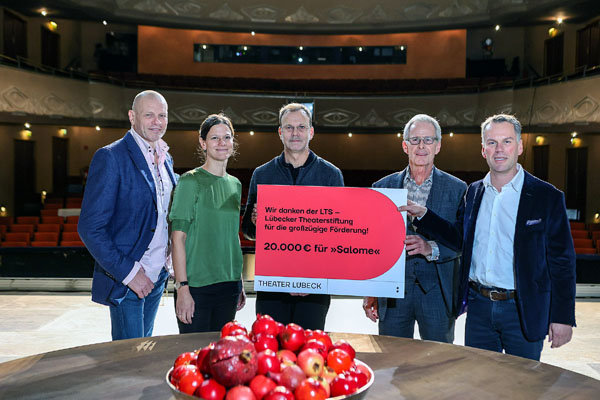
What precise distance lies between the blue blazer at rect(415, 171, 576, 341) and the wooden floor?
1.96 meters

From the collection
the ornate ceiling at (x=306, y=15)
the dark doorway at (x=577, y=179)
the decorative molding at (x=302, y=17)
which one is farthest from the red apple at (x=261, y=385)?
the decorative molding at (x=302, y=17)

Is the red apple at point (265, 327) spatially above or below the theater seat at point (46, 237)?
above

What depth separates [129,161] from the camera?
2439mm

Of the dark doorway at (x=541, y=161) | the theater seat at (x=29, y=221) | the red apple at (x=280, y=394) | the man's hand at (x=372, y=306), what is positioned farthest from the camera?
the dark doorway at (x=541, y=161)

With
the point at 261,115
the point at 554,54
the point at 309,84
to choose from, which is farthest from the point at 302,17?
the point at 554,54

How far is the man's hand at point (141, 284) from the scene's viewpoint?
7.68 ft

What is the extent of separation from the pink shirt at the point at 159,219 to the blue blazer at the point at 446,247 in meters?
1.08

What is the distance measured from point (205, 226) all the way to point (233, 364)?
1301mm

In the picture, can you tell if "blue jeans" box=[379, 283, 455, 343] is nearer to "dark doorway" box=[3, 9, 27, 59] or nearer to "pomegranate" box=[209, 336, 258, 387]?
"pomegranate" box=[209, 336, 258, 387]

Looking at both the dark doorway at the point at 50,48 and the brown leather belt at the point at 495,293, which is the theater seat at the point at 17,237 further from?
the brown leather belt at the point at 495,293

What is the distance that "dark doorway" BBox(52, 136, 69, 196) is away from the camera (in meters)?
15.1

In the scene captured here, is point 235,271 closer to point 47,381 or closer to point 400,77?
point 47,381

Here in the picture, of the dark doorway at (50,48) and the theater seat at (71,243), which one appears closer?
the theater seat at (71,243)

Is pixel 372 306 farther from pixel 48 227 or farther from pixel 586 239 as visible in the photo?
pixel 48 227
